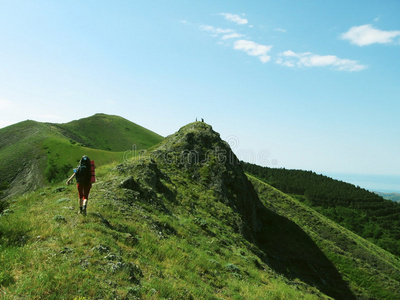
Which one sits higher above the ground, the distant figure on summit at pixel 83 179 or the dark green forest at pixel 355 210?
the distant figure on summit at pixel 83 179

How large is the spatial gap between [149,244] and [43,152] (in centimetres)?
9660

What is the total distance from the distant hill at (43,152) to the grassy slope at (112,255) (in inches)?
1032

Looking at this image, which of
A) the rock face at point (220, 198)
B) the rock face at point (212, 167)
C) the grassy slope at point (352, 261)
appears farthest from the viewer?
the grassy slope at point (352, 261)

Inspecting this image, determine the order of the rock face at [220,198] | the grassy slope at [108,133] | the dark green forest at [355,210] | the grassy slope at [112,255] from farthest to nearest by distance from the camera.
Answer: the grassy slope at [108,133] → the dark green forest at [355,210] → the rock face at [220,198] → the grassy slope at [112,255]

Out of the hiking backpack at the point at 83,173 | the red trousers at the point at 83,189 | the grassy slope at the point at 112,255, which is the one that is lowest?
the grassy slope at the point at 112,255

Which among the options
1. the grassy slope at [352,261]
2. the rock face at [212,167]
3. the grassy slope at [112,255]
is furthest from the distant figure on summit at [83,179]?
the grassy slope at [352,261]

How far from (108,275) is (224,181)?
28.0 metres

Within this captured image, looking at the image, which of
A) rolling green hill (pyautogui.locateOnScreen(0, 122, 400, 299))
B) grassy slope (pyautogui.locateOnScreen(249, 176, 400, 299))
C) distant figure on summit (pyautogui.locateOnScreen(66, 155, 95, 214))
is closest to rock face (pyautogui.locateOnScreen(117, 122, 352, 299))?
rolling green hill (pyautogui.locateOnScreen(0, 122, 400, 299))

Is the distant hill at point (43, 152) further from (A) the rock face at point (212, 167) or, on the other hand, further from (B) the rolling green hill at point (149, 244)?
(B) the rolling green hill at point (149, 244)

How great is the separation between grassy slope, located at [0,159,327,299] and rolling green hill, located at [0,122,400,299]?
4 cm

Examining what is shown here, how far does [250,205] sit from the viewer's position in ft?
127

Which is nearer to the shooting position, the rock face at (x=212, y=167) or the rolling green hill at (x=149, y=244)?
the rolling green hill at (x=149, y=244)

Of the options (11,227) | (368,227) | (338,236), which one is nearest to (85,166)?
(11,227)

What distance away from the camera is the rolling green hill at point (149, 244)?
6.68 meters
